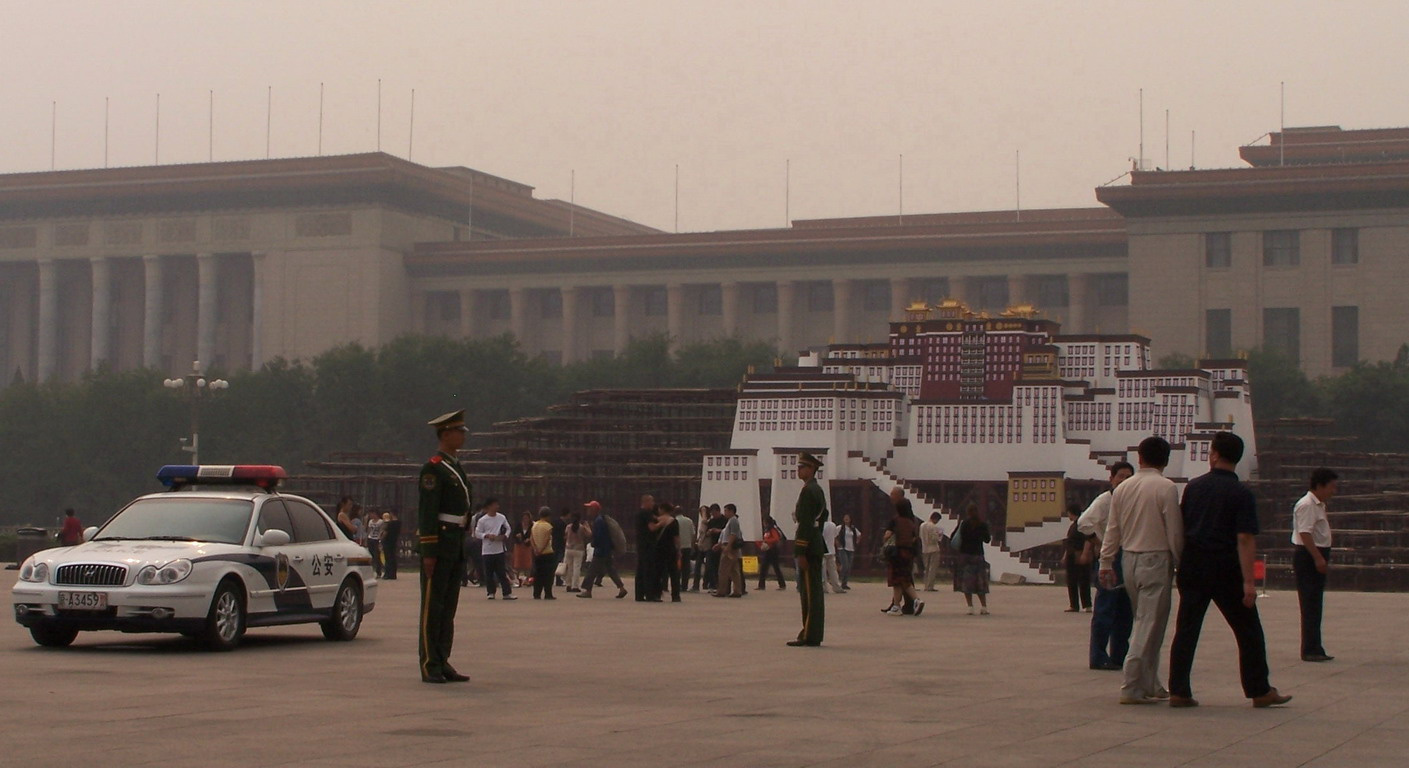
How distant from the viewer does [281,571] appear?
1888 centimetres

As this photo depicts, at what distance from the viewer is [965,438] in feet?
180

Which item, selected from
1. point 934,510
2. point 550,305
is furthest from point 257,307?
point 934,510

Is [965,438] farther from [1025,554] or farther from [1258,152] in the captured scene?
[1258,152]

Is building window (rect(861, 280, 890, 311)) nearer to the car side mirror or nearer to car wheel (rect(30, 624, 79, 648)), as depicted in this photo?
the car side mirror

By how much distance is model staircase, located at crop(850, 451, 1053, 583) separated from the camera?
47.7 metres

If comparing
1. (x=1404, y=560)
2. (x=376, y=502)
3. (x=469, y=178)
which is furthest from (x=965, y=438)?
(x=469, y=178)

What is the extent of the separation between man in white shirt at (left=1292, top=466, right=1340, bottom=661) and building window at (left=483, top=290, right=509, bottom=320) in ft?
361

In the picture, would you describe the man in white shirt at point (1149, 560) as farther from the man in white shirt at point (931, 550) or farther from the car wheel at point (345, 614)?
the man in white shirt at point (931, 550)

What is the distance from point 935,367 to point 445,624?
43740 millimetres

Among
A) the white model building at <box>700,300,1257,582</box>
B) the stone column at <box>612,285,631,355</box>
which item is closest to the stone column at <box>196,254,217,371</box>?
the stone column at <box>612,285,631,355</box>

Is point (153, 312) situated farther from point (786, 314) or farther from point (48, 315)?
point (786, 314)

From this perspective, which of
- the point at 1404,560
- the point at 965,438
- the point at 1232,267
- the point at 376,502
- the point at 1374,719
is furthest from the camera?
the point at 1232,267

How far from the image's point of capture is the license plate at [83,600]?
17516mm

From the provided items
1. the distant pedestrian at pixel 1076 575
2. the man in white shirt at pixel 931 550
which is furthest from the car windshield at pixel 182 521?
the man in white shirt at pixel 931 550
